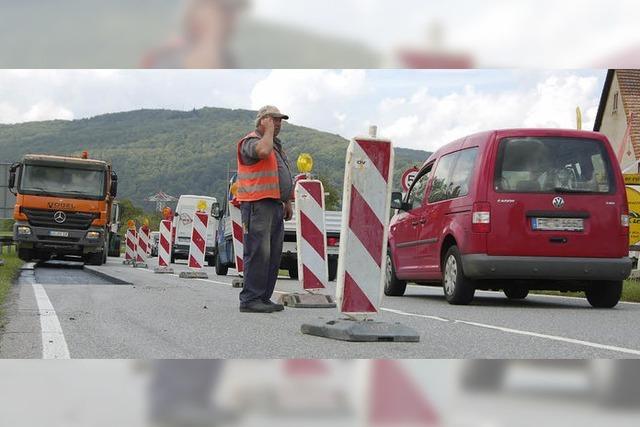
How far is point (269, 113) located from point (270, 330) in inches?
100

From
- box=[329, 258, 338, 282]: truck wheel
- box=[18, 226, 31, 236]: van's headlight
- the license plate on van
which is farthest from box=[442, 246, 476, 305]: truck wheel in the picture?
box=[18, 226, 31, 236]: van's headlight

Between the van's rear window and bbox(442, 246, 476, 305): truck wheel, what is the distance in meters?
1.02

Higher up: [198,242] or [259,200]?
[259,200]

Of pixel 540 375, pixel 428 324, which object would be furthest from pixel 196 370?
pixel 428 324

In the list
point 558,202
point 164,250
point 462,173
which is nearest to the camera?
point 558,202

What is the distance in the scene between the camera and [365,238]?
7402mm

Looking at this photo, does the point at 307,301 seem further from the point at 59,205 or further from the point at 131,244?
the point at 131,244

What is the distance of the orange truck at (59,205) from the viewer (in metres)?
26.8

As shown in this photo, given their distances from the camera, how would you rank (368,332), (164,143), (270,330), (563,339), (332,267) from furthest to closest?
(164,143) → (332,267) → (270,330) → (563,339) → (368,332)

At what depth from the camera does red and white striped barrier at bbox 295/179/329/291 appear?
1133 cm

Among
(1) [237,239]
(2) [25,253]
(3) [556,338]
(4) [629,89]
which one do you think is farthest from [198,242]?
(4) [629,89]

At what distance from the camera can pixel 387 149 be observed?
289 inches

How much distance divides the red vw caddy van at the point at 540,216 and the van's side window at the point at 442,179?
1.73 feet

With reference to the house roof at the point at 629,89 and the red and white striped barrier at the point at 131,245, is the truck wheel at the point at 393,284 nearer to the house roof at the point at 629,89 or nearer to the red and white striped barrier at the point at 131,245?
the red and white striped barrier at the point at 131,245
